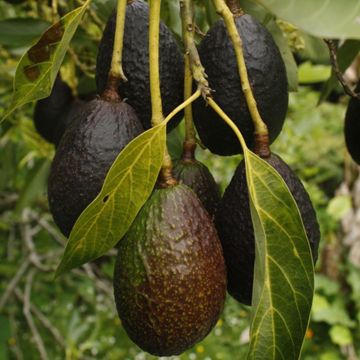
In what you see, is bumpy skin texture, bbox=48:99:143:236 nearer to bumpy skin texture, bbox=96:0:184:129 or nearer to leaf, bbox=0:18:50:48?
bumpy skin texture, bbox=96:0:184:129

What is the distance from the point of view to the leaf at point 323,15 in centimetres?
68

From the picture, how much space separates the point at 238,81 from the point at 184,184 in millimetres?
152

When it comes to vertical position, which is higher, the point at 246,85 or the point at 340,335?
the point at 246,85

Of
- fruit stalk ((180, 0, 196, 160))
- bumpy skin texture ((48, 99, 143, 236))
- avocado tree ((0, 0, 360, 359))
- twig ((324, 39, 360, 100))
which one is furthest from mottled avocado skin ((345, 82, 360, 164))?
bumpy skin texture ((48, 99, 143, 236))

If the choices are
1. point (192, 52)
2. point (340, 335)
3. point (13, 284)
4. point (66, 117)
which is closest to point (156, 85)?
point (192, 52)

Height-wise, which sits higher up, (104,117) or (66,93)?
(104,117)

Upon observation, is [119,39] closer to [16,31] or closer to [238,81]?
[238,81]

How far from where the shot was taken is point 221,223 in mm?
925

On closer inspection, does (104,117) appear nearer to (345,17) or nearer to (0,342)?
(345,17)

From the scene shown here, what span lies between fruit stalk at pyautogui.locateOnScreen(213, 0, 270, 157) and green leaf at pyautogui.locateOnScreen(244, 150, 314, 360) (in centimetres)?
11

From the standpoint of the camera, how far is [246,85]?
34.7 inches

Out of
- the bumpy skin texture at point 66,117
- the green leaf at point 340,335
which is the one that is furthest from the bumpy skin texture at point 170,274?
the green leaf at point 340,335

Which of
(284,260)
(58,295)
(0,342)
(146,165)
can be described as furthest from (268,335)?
(58,295)

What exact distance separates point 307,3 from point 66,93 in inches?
38.1
